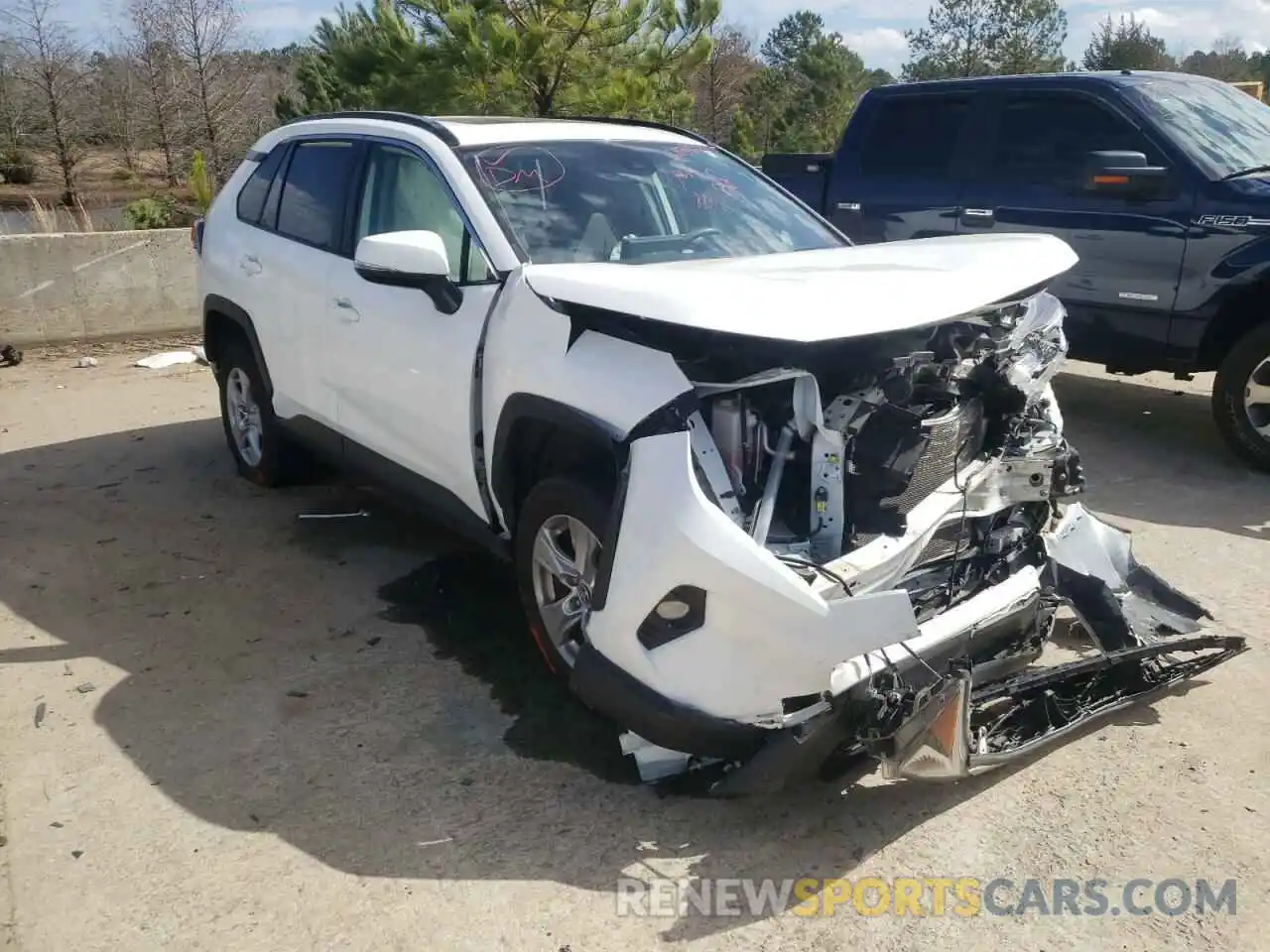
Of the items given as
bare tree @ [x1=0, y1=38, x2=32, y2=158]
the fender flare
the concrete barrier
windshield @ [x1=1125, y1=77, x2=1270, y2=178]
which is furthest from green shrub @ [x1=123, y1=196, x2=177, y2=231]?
bare tree @ [x1=0, y1=38, x2=32, y2=158]

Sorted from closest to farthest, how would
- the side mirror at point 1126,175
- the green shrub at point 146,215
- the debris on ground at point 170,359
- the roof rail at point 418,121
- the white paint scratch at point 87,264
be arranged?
the roof rail at point 418,121 < the side mirror at point 1126,175 < the debris on ground at point 170,359 < the white paint scratch at point 87,264 < the green shrub at point 146,215

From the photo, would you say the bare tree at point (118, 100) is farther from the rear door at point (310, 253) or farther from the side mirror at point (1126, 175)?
the side mirror at point (1126, 175)

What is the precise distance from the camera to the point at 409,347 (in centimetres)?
409

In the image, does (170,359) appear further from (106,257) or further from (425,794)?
(425,794)

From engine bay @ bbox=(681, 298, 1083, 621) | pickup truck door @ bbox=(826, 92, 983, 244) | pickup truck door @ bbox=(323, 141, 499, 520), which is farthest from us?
pickup truck door @ bbox=(826, 92, 983, 244)

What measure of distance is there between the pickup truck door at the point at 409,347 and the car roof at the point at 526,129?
141 millimetres

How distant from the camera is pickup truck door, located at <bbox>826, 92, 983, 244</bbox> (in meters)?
7.30

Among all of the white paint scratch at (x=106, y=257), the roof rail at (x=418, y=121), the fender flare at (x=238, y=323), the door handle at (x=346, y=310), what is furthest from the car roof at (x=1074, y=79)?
the white paint scratch at (x=106, y=257)

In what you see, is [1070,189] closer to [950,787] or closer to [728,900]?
[950,787]

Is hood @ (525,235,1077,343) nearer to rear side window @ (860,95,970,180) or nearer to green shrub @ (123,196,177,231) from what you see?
rear side window @ (860,95,970,180)

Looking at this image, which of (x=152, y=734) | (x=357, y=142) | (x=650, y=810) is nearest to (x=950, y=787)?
(x=650, y=810)

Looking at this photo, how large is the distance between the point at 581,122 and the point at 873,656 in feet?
Answer: 9.15

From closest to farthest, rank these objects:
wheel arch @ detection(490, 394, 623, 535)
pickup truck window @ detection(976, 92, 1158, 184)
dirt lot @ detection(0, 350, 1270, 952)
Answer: dirt lot @ detection(0, 350, 1270, 952) < wheel arch @ detection(490, 394, 623, 535) < pickup truck window @ detection(976, 92, 1158, 184)

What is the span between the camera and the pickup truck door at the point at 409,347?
3.85 m
